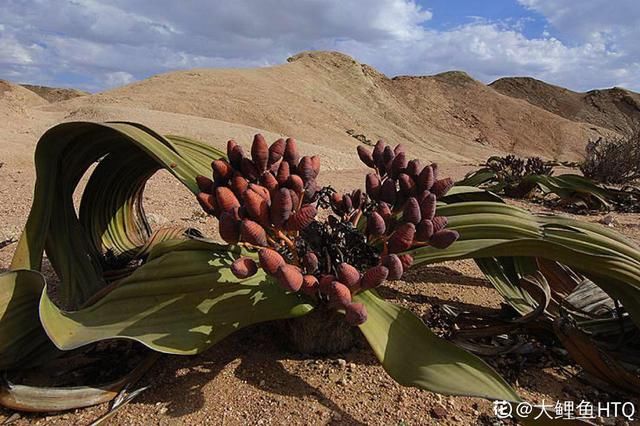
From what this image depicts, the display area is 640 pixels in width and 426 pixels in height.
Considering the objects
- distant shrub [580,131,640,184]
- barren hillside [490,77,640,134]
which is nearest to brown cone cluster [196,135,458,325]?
distant shrub [580,131,640,184]

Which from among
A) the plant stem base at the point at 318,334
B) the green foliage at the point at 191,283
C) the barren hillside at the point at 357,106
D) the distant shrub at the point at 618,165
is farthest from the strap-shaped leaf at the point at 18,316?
the barren hillside at the point at 357,106

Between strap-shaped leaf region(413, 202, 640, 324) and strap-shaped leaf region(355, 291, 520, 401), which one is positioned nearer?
strap-shaped leaf region(355, 291, 520, 401)

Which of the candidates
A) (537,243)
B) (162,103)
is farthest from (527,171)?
(162,103)

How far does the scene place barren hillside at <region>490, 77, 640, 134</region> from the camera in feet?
77.9

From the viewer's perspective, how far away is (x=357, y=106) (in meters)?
16.8

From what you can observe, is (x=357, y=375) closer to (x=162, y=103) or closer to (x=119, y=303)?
(x=119, y=303)

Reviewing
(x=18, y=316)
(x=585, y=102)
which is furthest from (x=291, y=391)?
(x=585, y=102)

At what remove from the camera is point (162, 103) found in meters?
11.6

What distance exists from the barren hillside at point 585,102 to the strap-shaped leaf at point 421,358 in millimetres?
25776

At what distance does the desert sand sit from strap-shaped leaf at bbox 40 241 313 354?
15 centimetres

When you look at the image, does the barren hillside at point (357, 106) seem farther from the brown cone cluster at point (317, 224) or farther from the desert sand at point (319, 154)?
the brown cone cluster at point (317, 224)

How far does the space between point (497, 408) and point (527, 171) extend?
3.28m

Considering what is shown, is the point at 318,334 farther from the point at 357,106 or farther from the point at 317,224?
the point at 357,106

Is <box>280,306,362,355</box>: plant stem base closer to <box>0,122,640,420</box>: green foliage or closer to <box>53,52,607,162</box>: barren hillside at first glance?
<box>0,122,640,420</box>: green foliage
